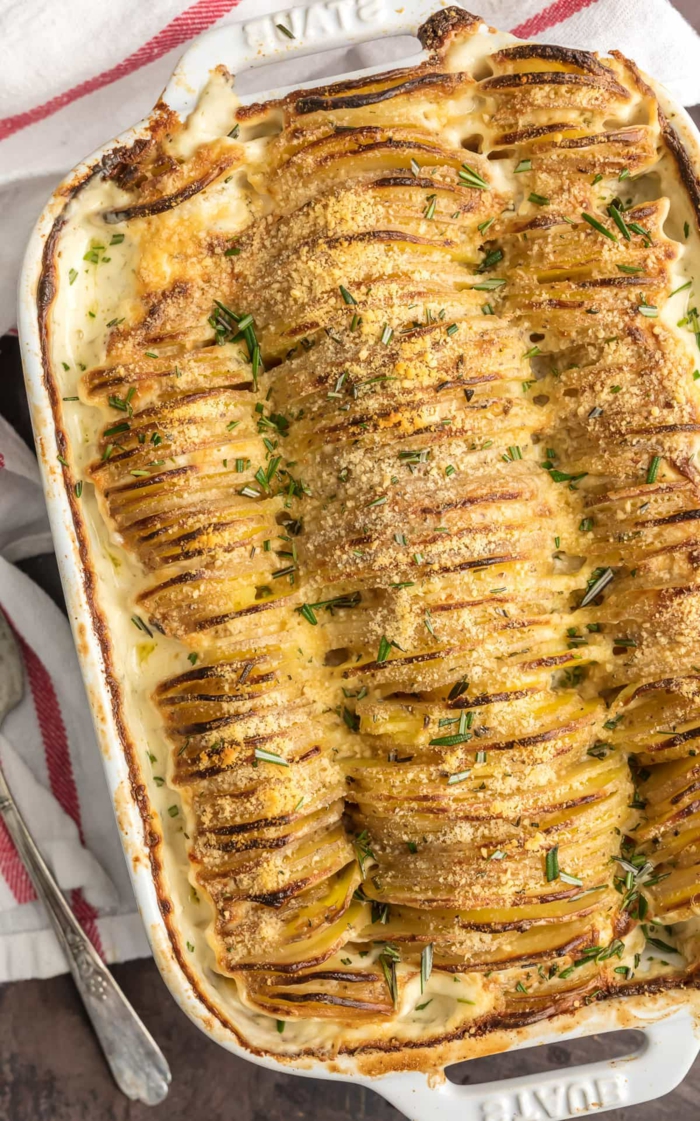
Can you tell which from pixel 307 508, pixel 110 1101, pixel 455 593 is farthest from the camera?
pixel 110 1101

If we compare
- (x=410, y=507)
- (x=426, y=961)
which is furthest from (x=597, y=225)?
(x=426, y=961)

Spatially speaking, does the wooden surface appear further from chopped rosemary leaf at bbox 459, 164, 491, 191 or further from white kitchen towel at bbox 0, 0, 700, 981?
chopped rosemary leaf at bbox 459, 164, 491, 191

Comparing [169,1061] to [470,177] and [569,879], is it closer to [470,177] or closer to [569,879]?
[569,879]

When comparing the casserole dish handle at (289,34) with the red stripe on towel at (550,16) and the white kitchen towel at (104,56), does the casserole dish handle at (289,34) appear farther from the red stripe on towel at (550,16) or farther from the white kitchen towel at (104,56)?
the red stripe on towel at (550,16)

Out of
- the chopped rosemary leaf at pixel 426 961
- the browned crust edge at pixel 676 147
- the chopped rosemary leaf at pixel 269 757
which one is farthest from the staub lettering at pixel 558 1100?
the browned crust edge at pixel 676 147

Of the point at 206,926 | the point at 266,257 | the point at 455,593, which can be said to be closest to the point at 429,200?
the point at 266,257

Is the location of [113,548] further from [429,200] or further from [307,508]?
[429,200]

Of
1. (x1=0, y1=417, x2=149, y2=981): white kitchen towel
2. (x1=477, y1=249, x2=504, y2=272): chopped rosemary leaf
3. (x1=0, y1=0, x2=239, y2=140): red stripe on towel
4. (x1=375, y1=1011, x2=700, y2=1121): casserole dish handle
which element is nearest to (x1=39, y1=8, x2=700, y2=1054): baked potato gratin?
(x1=477, y1=249, x2=504, y2=272): chopped rosemary leaf

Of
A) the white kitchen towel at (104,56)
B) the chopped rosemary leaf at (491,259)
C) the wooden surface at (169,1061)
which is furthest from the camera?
the wooden surface at (169,1061)
